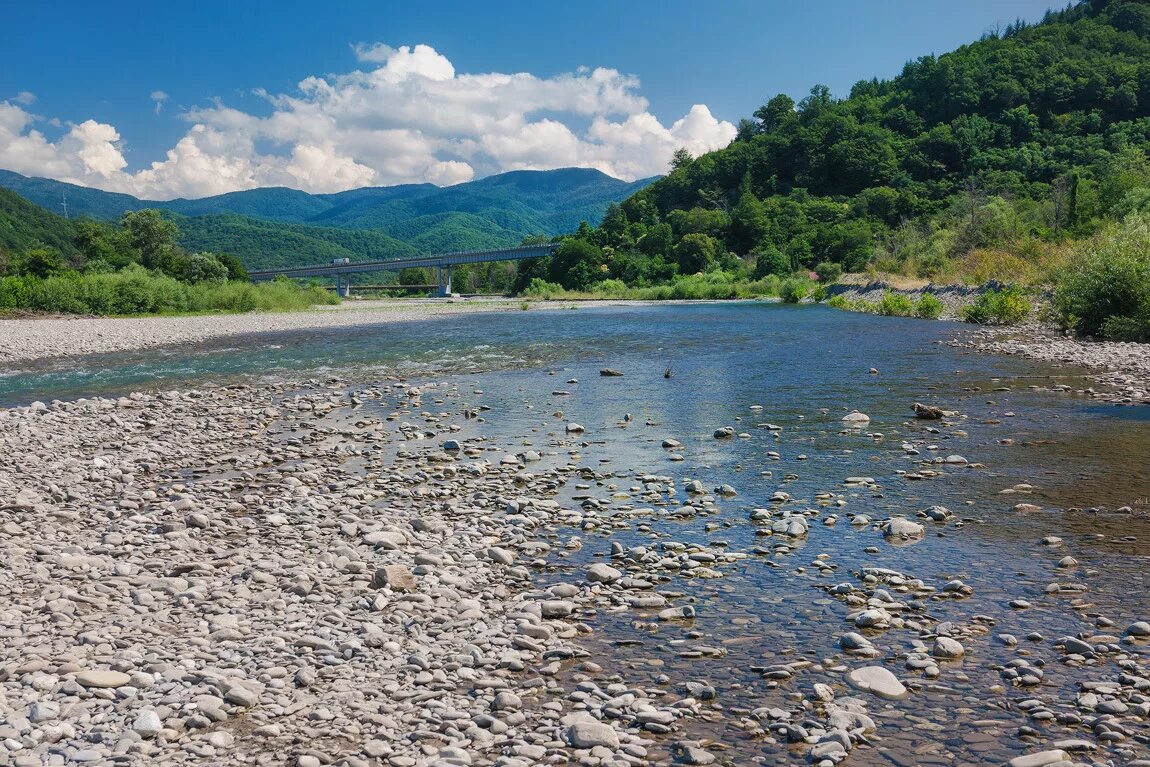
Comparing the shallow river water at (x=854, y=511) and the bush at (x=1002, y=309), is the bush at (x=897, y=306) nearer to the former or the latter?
the bush at (x=1002, y=309)

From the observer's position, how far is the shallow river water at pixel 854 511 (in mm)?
6504

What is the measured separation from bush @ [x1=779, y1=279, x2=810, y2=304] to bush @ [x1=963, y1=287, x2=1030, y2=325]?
154 ft

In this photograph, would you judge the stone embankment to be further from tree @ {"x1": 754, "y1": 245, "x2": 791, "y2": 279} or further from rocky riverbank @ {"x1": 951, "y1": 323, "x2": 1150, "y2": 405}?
tree @ {"x1": 754, "y1": 245, "x2": 791, "y2": 279}

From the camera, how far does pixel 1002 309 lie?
1703 inches

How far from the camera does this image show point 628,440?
17.1 m

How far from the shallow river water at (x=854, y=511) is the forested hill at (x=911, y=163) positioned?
7479cm

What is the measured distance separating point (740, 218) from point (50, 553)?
141m

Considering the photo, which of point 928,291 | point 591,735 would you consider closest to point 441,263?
point 928,291

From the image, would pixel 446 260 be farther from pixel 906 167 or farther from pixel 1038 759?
pixel 1038 759

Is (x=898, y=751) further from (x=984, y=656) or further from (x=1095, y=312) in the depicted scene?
(x=1095, y=312)

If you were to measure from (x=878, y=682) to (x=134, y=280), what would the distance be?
78062 millimetres

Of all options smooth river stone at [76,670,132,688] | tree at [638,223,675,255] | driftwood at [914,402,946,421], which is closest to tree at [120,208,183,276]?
tree at [638,223,675,255]

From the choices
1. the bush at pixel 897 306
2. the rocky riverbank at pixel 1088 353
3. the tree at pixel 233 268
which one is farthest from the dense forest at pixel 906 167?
the tree at pixel 233 268

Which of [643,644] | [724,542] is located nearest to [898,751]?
[643,644]
